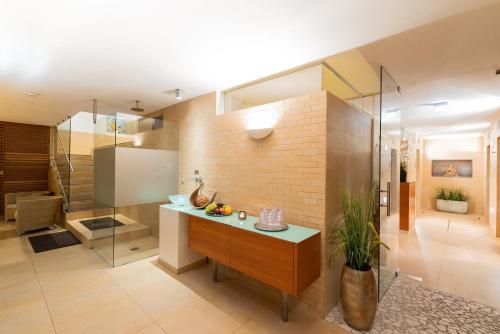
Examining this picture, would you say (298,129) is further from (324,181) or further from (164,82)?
(164,82)

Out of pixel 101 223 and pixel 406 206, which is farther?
pixel 406 206

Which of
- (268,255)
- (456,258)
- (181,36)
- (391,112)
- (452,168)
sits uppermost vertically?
(181,36)

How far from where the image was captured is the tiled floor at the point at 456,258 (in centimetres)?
296

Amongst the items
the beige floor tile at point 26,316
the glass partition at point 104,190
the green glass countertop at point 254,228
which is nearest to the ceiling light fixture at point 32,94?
the glass partition at point 104,190

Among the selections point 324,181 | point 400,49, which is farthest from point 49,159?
point 400,49

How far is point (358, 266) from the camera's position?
217 cm

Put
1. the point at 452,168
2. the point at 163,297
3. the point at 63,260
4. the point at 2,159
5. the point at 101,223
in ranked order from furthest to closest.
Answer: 1. the point at 452,168
2. the point at 2,159
3. the point at 101,223
4. the point at 63,260
5. the point at 163,297

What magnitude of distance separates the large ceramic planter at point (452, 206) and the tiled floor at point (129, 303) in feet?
27.4

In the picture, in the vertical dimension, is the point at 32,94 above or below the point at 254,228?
above

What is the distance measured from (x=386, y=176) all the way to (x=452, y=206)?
22.9ft

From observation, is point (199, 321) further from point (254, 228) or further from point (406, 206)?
point (406, 206)

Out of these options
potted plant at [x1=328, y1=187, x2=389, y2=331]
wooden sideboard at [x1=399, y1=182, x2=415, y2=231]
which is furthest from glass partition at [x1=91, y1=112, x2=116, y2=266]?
wooden sideboard at [x1=399, y1=182, x2=415, y2=231]

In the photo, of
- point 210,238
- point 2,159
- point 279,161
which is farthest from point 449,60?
point 2,159

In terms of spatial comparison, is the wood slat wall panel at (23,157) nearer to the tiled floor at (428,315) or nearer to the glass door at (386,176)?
the tiled floor at (428,315)
